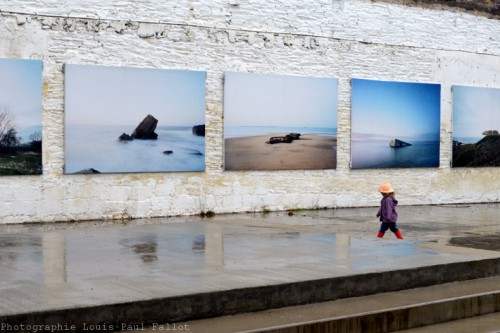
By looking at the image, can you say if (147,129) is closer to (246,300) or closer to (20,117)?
(20,117)

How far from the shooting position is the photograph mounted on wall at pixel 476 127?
23.5 metres

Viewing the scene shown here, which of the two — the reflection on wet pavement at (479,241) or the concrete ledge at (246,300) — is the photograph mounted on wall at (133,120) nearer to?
the reflection on wet pavement at (479,241)

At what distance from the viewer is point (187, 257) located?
10219 mm

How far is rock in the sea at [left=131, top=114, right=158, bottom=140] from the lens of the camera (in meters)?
17.9

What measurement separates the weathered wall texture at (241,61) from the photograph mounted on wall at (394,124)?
0.91ft

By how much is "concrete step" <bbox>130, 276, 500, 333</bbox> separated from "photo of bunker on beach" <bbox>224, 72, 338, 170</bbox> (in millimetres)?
10129

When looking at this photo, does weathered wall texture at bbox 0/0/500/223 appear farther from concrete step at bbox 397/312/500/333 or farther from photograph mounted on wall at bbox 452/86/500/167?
concrete step at bbox 397/312/500/333

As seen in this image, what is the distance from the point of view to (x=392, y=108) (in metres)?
22.2

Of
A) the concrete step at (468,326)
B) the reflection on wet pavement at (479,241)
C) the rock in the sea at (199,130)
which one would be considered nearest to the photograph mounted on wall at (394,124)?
the rock in the sea at (199,130)

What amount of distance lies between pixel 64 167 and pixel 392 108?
9081 millimetres

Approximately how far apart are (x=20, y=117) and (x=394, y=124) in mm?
9932

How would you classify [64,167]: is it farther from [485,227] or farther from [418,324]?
[418,324]

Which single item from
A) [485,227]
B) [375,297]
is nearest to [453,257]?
[375,297]

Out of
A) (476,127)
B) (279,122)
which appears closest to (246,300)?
(279,122)
